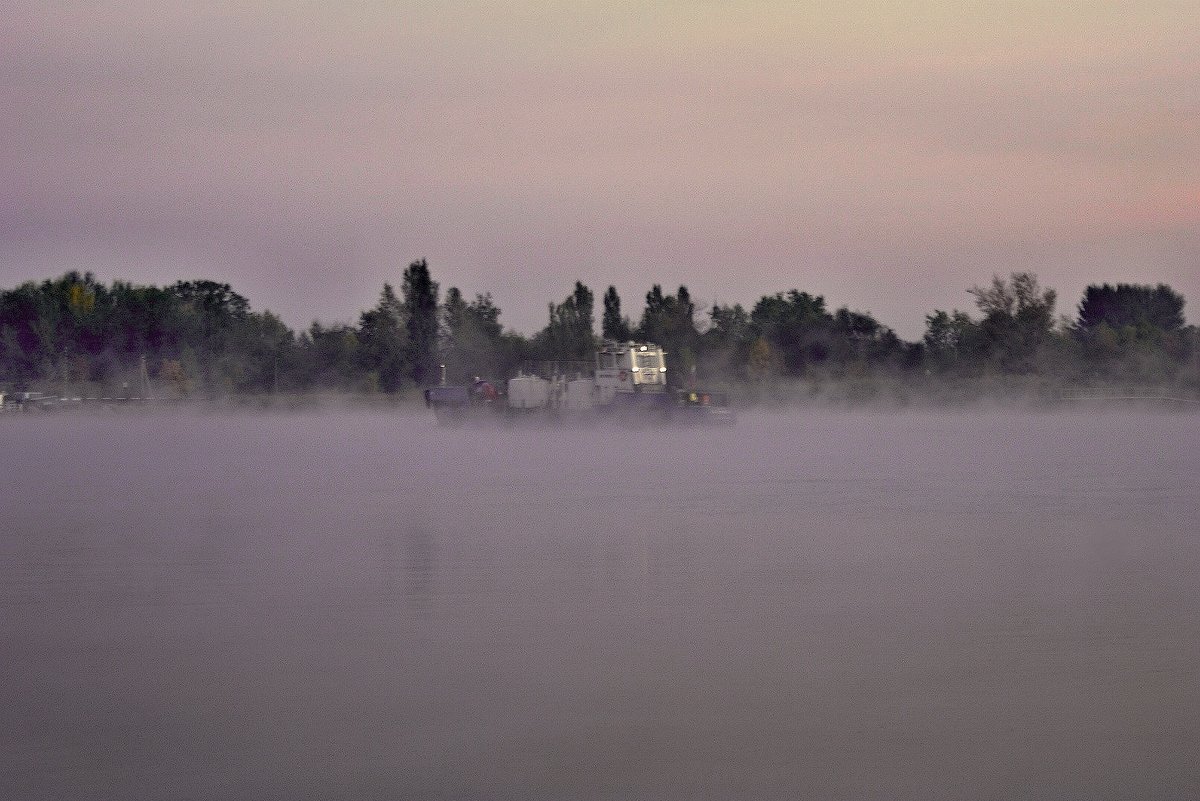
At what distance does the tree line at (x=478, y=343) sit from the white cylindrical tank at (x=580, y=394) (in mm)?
31746

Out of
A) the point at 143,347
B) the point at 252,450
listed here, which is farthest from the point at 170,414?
the point at 143,347

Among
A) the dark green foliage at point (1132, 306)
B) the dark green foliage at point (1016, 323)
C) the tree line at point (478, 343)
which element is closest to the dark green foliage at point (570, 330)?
the tree line at point (478, 343)

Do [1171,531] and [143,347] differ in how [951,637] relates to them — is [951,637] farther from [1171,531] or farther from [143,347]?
[143,347]

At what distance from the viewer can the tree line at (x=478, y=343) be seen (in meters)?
74.3

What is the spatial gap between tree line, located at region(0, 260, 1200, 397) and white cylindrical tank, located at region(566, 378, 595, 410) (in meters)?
31.7

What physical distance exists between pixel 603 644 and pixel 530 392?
3297cm

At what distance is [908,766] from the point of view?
6.14 m

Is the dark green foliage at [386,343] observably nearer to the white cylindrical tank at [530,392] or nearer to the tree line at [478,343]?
the tree line at [478,343]

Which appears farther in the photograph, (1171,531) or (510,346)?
(510,346)

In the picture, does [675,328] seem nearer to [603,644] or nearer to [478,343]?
[478,343]

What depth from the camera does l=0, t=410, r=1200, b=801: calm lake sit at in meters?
6.13

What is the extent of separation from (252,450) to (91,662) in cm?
2285

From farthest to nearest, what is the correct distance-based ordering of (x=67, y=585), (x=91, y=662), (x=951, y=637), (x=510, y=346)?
(x=510, y=346) < (x=67, y=585) < (x=951, y=637) < (x=91, y=662)

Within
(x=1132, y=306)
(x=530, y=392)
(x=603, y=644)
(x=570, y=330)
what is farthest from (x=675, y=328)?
(x=603, y=644)
